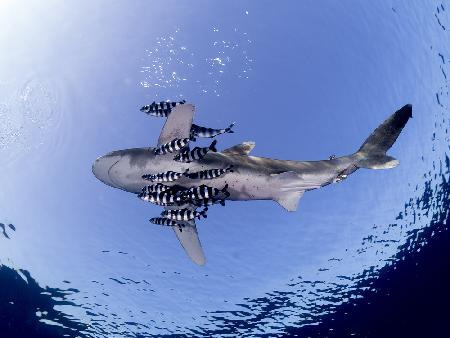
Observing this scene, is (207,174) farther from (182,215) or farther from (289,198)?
(289,198)

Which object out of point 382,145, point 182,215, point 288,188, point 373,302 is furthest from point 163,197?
point 373,302

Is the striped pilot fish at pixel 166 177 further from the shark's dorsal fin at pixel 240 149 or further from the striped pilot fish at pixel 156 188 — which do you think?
the shark's dorsal fin at pixel 240 149

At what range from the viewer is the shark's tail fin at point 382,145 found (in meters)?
7.93

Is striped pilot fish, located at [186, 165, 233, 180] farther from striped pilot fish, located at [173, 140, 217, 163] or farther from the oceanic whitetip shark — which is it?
the oceanic whitetip shark

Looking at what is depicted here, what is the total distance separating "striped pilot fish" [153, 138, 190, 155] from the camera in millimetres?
6691

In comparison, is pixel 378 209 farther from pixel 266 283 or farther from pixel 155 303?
pixel 155 303

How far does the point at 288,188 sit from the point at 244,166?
990mm

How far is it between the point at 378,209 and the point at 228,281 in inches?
366

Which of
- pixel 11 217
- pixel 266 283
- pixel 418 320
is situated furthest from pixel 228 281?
pixel 418 320

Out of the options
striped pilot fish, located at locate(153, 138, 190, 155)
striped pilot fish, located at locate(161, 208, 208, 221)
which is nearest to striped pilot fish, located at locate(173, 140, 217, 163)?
striped pilot fish, located at locate(153, 138, 190, 155)

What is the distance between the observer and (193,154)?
6.77m

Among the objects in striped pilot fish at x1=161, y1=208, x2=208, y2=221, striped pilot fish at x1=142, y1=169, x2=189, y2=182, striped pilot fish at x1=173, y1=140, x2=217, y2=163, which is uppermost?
striped pilot fish at x1=173, y1=140, x2=217, y2=163

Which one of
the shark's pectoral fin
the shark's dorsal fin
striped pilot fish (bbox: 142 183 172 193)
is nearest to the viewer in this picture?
striped pilot fish (bbox: 142 183 172 193)

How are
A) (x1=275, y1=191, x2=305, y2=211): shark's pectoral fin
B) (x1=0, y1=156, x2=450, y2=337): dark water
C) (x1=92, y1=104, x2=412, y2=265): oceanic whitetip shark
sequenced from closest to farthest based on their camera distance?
(x1=92, y1=104, x2=412, y2=265): oceanic whitetip shark, (x1=275, y1=191, x2=305, y2=211): shark's pectoral fin, (x1=0, y1=156, x2=450, y2=337): dark water
